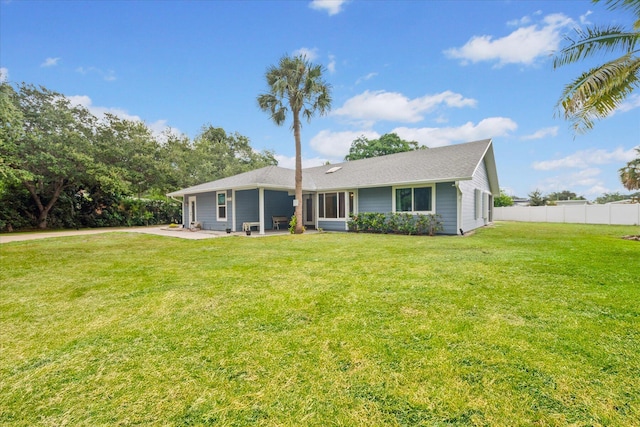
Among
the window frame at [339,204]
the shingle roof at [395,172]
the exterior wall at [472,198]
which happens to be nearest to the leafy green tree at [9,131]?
the shingle roof at [395,172]

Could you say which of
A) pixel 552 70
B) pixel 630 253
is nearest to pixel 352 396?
pixel 630 253

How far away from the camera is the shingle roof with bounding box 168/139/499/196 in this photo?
11.8 metres

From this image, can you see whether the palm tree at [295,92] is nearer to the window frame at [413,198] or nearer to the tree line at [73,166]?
the window frame at [413,198]

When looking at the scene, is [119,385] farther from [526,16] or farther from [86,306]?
[526,16]

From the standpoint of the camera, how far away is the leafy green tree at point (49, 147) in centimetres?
1506

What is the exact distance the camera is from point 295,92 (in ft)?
39.0

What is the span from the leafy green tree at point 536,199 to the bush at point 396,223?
35987 millimetres

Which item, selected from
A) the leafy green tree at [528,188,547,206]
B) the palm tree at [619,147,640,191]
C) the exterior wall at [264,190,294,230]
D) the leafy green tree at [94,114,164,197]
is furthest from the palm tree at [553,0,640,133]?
the leafy green tree at [528,188,547,206]

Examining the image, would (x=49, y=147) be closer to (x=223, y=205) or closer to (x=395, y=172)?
(x=223, y=205)

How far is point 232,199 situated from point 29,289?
9.62 meters

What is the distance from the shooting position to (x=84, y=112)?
17.4 meters

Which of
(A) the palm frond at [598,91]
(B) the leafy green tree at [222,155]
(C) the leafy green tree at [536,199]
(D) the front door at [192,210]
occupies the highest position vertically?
(B) the leafy green tree at [222,155]

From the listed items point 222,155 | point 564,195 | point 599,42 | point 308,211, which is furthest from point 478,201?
point 564,195

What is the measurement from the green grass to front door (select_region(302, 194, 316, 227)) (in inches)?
424
